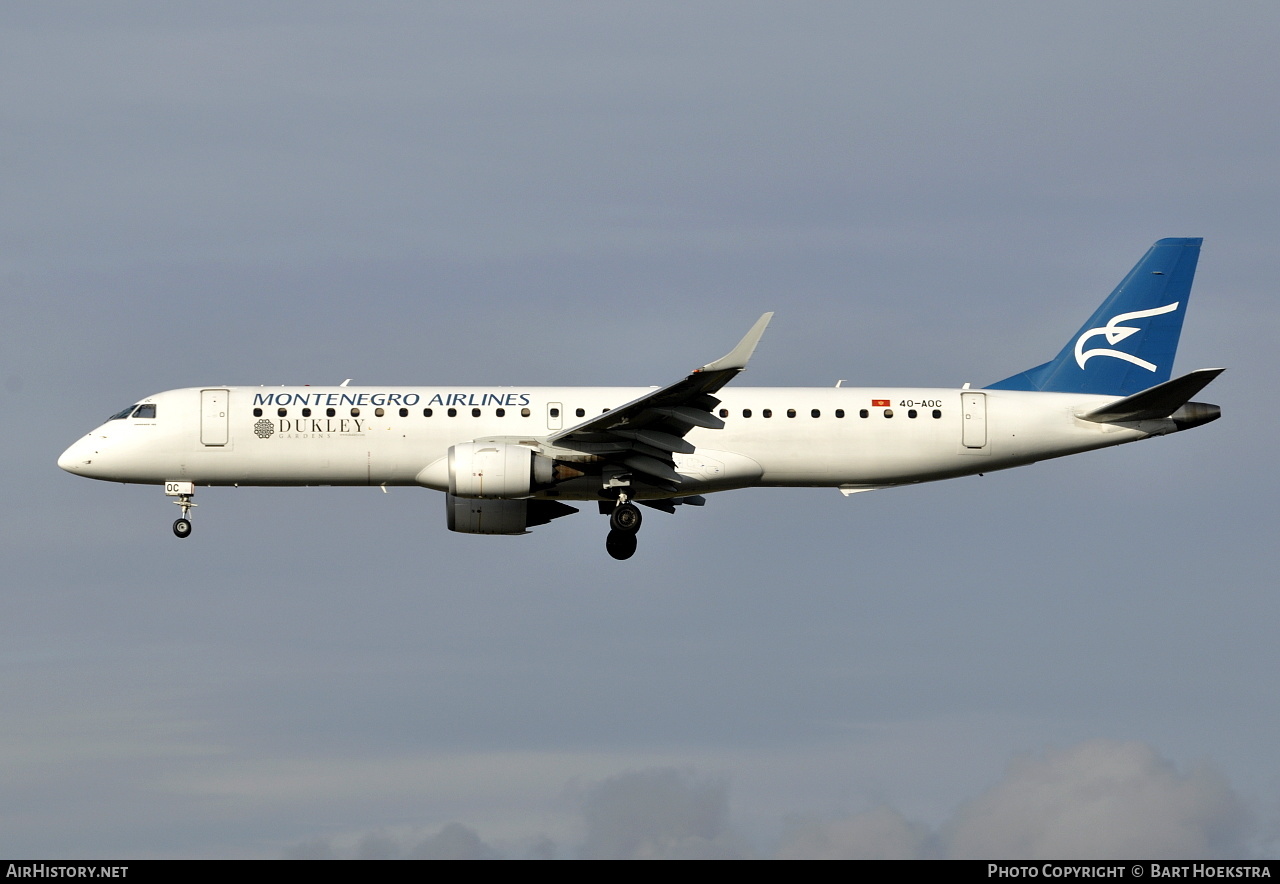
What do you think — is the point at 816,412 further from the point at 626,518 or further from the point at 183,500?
the point at 183,500

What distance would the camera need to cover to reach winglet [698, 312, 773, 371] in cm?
3275

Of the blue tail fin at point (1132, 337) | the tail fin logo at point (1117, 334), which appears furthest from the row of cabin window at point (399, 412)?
the tail fin logo at point (1117, 334)

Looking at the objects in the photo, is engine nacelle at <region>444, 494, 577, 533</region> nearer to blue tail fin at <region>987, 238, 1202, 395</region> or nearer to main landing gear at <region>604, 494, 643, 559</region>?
main landing gear at <region>604, 494, 643, 559</region>

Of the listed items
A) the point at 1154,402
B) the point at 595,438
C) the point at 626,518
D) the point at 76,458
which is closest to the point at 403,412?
the point at 595,438

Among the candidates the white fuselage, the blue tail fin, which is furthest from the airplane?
the blue tail fin

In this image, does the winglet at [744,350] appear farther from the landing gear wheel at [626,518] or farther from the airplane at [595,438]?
the landing gear wheel at [626,518]

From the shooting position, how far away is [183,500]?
37.7 metres

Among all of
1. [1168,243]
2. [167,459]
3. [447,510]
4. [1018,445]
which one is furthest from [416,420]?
[1168,243]

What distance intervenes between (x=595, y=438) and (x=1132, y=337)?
14.1 m

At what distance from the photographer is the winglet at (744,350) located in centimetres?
3275
